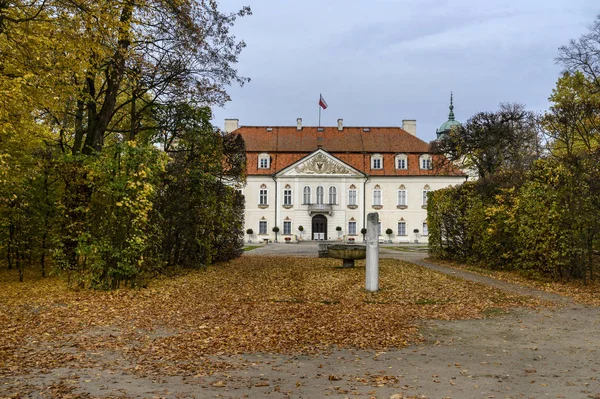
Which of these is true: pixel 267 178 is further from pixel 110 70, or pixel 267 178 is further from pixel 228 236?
pixel 110 70

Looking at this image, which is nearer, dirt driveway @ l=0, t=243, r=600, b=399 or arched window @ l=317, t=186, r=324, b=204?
dirt driveway @ l=0, t=243, r=600, b=399

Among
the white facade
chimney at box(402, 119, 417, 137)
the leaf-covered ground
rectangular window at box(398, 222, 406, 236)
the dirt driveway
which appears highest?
chimney at box(402, 119, 417, 137)

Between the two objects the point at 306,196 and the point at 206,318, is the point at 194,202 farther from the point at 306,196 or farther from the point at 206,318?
the point at 306,196

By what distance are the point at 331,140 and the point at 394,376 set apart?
161 ft

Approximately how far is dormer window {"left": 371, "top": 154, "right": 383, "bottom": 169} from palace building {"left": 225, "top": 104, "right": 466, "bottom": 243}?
0.33 ft

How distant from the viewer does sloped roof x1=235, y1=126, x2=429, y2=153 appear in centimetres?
5259

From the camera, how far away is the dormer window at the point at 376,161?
52.3 m

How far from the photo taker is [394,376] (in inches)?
207

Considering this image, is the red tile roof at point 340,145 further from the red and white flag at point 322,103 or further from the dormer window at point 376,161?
the red and white flag at point 322,103

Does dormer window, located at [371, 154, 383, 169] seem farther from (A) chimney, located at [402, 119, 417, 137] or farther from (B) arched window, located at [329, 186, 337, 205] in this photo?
(A) chimney, located at [402, 119, 417, 137]

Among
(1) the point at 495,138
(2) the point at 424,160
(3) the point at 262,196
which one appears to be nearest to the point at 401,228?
(2) the point at 424,160

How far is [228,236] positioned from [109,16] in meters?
11.0

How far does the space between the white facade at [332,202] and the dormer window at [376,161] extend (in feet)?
3.97

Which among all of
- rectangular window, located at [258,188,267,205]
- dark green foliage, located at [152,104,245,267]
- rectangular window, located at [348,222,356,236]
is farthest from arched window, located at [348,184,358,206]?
dark green foliage, located at [152,104,245,267]
